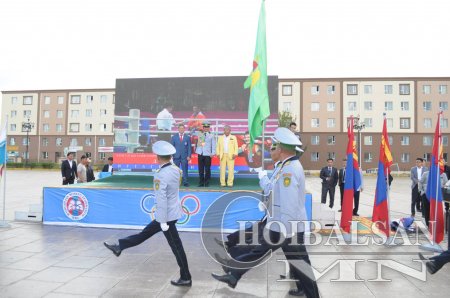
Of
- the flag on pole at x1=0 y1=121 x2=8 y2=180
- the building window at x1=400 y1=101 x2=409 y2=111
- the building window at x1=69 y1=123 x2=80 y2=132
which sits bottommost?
the flag on pole at x1=0 y1=121 x2=8 y2=180

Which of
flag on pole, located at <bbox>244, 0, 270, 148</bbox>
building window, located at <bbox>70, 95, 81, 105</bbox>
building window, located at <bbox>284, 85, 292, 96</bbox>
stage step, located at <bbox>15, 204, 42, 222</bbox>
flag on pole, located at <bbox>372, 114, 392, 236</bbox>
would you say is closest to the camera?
flag on pole, located at <bbox>244, 0, 270, 148</bbox>

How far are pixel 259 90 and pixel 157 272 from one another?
3826 mm

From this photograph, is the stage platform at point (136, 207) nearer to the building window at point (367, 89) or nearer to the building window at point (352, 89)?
the building window at point (352, 89)

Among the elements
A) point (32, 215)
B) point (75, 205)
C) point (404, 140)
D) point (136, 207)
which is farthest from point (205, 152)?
point (404, 140)

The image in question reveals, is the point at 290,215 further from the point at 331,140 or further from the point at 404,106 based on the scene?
the point at 404,106

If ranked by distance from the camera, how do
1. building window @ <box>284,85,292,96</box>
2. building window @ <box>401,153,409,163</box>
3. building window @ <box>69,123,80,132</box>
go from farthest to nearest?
building window @ <box>69,123,80,132</box>
building window @ <box>284,85,292,96</box>
building window @ <box>401,153,409,163</box>

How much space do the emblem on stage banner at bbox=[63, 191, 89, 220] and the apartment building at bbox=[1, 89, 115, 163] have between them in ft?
169

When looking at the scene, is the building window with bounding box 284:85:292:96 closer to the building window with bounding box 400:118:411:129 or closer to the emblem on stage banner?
the building window with bounding box 400:118:411:129

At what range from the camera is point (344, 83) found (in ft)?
164

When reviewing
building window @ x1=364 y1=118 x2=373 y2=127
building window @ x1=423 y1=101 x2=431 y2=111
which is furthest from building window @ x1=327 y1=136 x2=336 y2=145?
building window @ x1=423 y1=101 x2=431 y2=111

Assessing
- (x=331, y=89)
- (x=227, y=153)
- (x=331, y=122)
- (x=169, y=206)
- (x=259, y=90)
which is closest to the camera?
(x=169, y=206)

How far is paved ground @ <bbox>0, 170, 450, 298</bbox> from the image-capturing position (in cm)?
472

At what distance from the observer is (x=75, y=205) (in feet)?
30.4

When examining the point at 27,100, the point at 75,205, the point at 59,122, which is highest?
the point at 27,100
